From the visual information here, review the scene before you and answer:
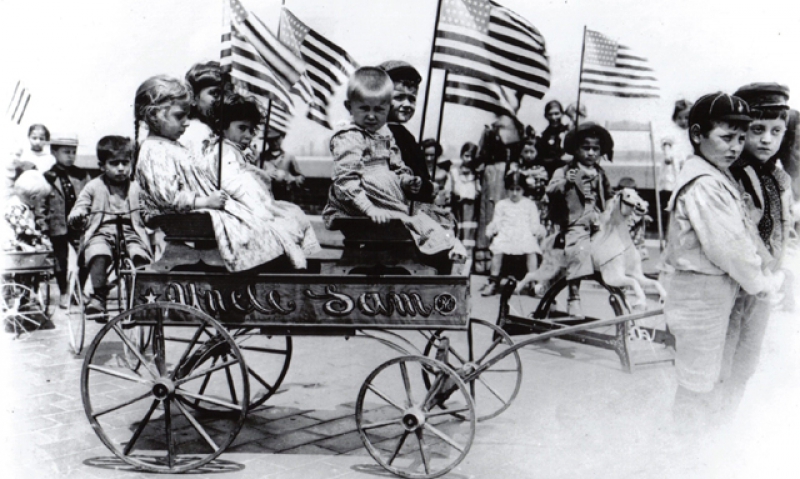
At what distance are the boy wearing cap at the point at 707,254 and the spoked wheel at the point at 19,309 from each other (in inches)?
233

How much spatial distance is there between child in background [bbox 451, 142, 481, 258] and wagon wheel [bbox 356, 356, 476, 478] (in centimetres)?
589

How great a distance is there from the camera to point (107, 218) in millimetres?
6672

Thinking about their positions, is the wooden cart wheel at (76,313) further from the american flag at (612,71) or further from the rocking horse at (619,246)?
the american flag at (612,71)

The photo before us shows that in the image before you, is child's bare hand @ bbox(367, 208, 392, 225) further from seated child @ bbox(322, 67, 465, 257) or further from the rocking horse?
the rocking horse

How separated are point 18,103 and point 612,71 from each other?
18.2 ft

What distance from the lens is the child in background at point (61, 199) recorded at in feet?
26.4

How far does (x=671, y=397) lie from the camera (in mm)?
5566

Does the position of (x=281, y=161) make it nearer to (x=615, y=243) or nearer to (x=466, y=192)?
(x=466, y=192)

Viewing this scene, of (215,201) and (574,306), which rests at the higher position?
(215,201)

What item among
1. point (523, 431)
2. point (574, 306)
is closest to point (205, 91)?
point (523, 431)

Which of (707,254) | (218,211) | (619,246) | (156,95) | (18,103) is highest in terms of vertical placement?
(18,103)

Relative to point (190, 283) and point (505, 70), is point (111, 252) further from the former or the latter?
point (505, 70)

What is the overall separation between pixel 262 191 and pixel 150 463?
1.67 metres

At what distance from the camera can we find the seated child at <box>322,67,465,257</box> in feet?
14.0
